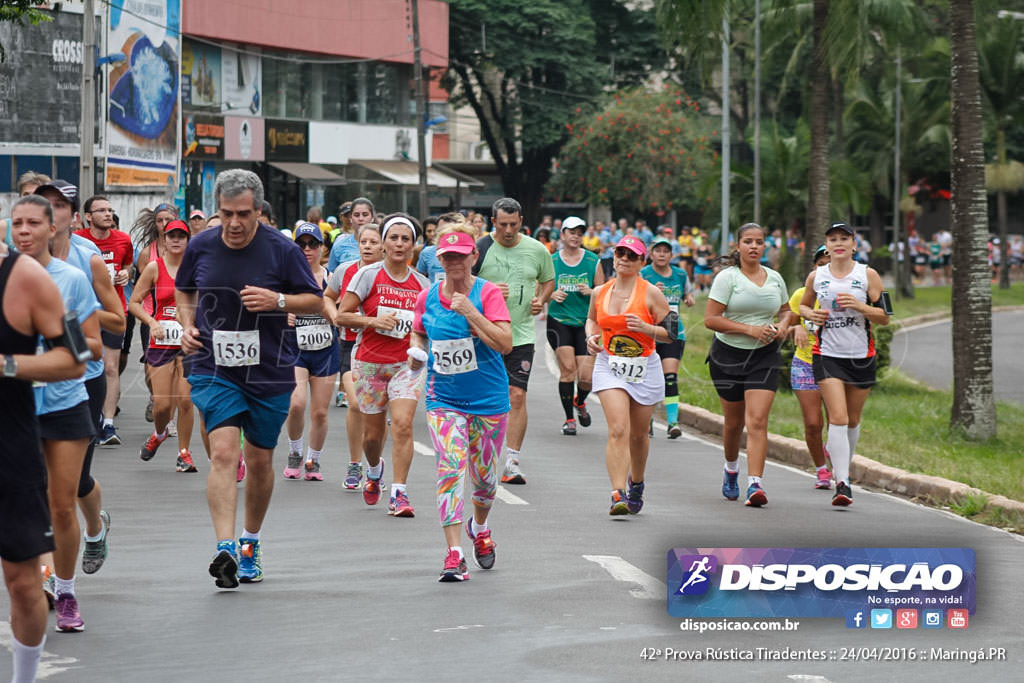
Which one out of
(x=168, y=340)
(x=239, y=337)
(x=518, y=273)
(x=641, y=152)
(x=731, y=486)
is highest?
(x=641, y=152)

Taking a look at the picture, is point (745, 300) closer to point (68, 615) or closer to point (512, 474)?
point (512, 474)

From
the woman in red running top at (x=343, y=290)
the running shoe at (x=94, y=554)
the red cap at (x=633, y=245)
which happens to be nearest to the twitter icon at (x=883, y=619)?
the running shoe at (x=94, y=554)

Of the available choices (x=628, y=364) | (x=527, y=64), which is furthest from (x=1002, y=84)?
(x=628, y=364)

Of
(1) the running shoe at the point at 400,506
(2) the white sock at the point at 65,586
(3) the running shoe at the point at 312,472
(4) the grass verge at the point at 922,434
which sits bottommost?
(4) the grass verge at the point at 922,434

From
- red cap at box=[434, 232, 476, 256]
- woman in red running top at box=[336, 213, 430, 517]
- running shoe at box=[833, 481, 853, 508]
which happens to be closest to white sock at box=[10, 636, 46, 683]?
red cap at box=[434, 232, 476, 256]

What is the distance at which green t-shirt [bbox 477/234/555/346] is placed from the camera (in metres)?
12.3

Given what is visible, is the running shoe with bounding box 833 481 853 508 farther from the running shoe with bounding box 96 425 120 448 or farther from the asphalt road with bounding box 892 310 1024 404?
the asphalt road with bounding box 892 310 1024 404

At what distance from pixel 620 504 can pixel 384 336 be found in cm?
185

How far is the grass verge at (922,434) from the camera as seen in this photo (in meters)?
12.6

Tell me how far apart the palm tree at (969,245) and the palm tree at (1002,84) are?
34465 millimetres

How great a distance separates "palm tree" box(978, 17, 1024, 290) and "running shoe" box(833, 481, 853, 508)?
39889 mm

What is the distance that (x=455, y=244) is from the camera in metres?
8.29

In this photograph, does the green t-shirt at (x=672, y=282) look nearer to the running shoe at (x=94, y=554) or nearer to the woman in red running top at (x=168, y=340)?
the woman in red running top at (x=168, y=340)

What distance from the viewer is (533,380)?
70.8 ft
